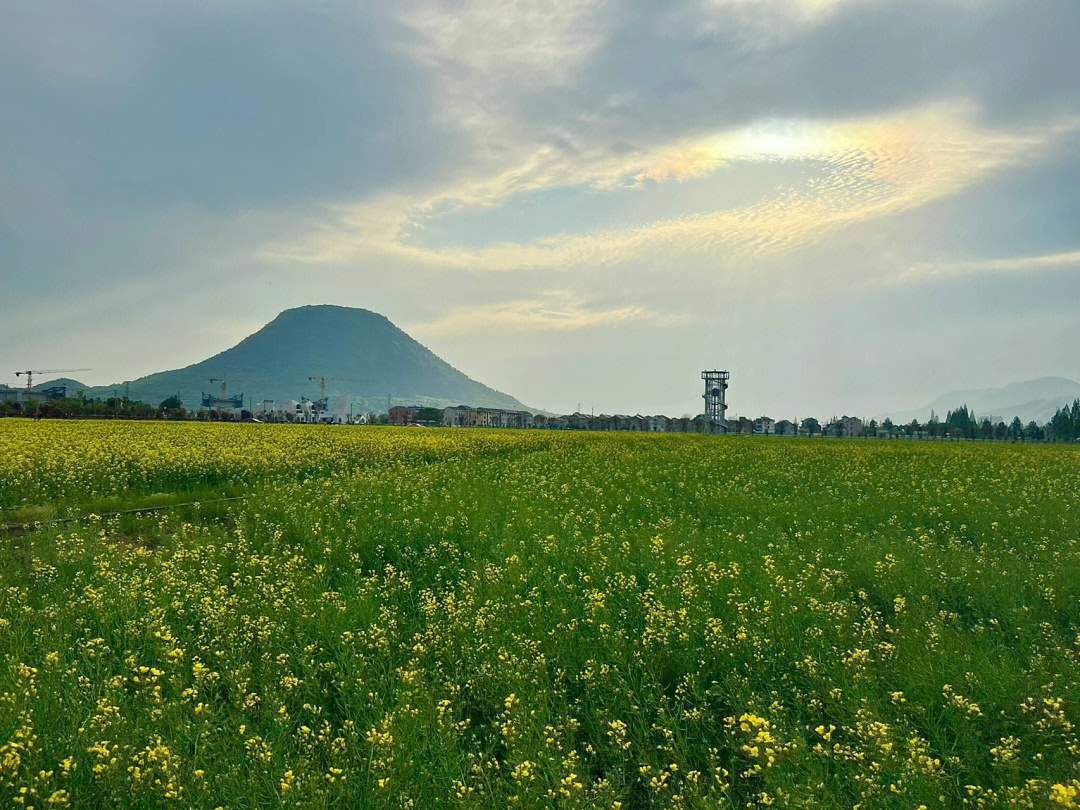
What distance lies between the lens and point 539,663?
686cm

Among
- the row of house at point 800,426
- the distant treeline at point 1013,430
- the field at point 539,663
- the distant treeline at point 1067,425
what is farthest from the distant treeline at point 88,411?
the distant treeline at point 1067,425

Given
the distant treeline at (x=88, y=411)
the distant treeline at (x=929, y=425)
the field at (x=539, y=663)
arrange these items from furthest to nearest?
the distant treeline at (x=929, y=425) → the distant treeline at (x=88, y=411) → the field at (x=539, y=663)

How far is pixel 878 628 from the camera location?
8312 mm

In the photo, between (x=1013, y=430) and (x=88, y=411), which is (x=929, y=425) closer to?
(x=1013, y=430)

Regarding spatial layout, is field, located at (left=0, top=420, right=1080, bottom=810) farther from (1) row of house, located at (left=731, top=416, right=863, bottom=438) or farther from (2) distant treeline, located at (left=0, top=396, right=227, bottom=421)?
(1) row of house, located at (left=731, top=416, right=863, bottom=438)

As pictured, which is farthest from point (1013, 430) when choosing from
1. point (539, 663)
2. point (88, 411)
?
point (88, 411)

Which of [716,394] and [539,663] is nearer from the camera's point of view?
[539,663]

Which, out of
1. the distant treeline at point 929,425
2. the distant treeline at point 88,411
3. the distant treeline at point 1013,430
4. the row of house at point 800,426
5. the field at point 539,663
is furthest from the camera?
the row of house at point 800,426

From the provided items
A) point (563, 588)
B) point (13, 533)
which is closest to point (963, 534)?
point (563, 588)

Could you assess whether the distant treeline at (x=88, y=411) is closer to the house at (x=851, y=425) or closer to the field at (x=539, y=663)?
→ the field at (x=539, y=663)

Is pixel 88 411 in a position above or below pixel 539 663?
above

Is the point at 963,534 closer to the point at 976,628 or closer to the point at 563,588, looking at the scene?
the point at 976,628

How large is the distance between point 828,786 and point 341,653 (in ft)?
16.6

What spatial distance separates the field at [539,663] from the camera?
505 cm
